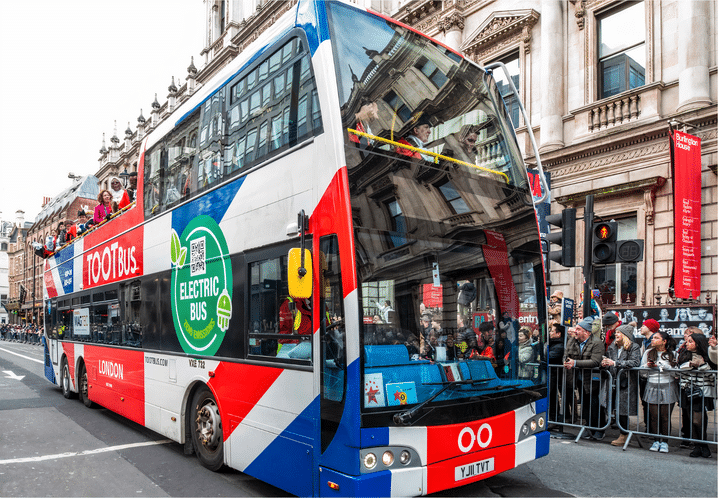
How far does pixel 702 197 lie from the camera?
1295cm

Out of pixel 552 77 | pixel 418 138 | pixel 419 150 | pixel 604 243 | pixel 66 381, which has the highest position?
pixel 552 77


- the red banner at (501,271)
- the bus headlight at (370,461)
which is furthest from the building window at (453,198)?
the bus headlight at (370,461)

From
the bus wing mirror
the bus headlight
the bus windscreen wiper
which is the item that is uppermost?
the bus wing mirror

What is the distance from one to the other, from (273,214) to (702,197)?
11.2 meters

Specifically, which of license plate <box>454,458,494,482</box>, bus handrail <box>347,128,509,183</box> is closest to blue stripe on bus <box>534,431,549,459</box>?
license plate <box>454,458,494,482</box>

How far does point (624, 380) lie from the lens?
325 inches

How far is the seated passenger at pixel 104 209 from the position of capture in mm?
10298

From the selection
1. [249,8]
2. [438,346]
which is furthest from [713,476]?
[249,8]

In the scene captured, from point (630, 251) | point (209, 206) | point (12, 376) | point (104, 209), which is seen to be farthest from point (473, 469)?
point (12, 376)

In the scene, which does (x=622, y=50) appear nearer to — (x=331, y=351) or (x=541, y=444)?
(x=541, y=444)

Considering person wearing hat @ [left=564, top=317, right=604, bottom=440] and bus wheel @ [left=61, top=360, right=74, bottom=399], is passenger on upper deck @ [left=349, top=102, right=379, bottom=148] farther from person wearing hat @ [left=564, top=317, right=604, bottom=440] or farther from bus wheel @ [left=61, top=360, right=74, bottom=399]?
bus wheel @ [left=61, top=360, right=74, bottom=399]

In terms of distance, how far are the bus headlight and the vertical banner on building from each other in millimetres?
10259

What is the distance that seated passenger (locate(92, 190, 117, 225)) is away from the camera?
33.8ft

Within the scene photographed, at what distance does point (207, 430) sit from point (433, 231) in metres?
3.48
